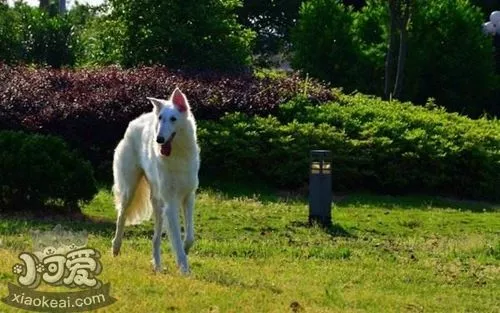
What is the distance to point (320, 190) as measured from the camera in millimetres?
15164

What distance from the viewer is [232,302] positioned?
26.9 ft

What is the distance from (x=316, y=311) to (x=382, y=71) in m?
19.6

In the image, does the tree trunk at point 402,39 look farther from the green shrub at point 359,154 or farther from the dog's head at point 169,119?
the dog's head at point 169,119

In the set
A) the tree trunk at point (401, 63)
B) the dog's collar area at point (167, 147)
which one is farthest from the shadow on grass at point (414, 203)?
the dog's collar area at point (167, 147)

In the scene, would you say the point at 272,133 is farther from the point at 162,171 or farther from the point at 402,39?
the point at 162,171

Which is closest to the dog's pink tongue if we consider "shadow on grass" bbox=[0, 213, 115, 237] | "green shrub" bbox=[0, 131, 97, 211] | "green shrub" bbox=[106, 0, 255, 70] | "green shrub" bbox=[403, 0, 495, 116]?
"shadow on grass" bbox=[0, 213, 115, 237]

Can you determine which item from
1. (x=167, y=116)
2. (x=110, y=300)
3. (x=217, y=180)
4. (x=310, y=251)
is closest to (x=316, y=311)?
(x=110, y=300)

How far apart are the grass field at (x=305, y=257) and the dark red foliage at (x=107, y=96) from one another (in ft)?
5.75

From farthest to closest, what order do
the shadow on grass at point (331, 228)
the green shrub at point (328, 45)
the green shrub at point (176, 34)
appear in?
the green shrub at point (328, 45), the green shrub at point (176, 34), the shadow on grass at point (331, 228)

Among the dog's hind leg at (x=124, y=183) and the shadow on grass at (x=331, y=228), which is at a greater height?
the dog's hind leg at (x=124, y=183)

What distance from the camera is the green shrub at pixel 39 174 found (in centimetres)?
1450

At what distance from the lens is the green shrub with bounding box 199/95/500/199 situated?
18625 millimetres

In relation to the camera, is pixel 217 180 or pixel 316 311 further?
pixel 217 180

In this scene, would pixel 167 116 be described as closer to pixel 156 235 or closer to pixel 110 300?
pixel 156 235
